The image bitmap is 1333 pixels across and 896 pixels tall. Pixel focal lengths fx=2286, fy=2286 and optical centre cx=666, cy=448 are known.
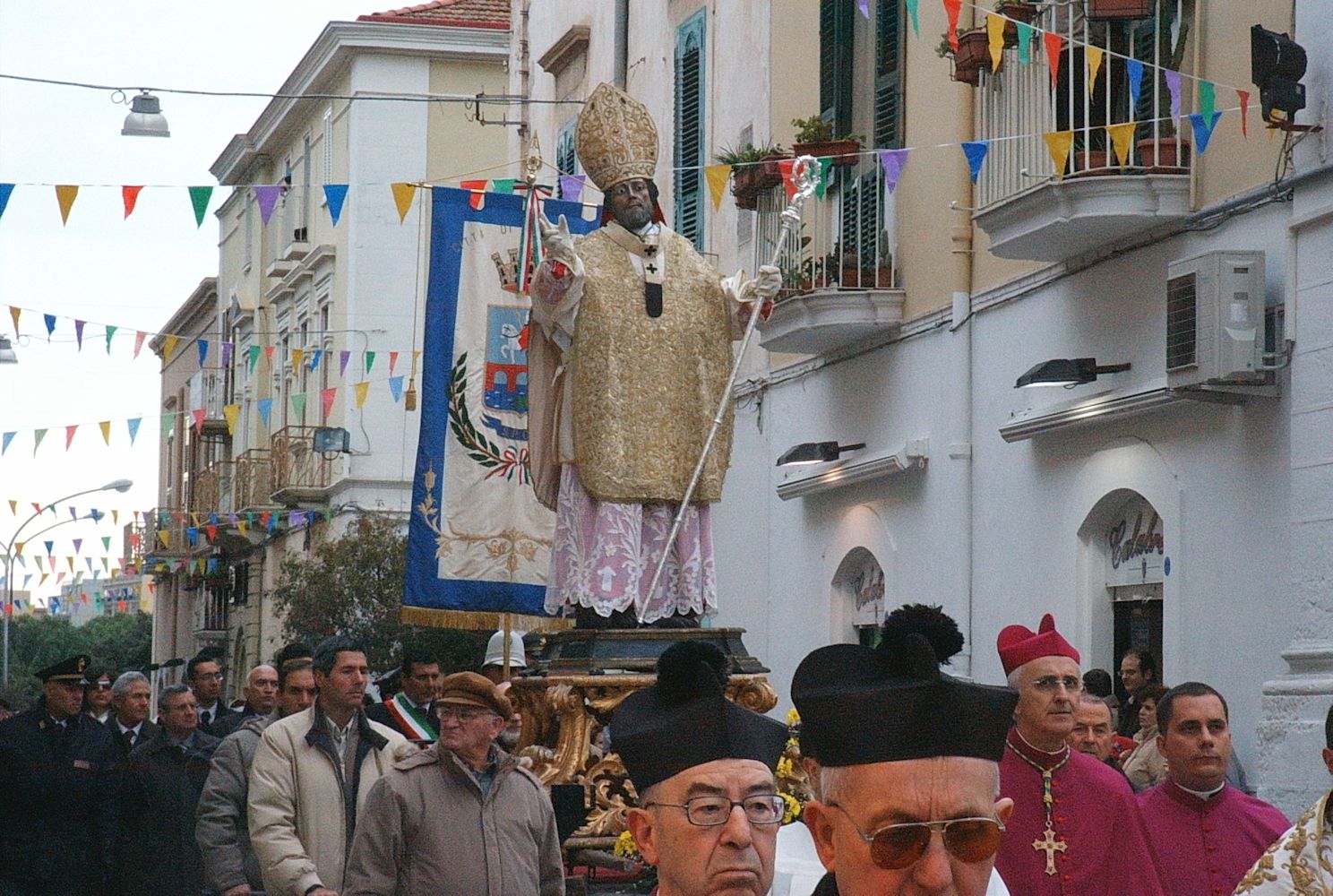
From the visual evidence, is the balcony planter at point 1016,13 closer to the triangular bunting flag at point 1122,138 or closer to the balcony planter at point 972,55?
the balcony planter at point 972,55

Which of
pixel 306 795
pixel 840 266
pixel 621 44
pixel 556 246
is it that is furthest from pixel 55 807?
pixel 621 44

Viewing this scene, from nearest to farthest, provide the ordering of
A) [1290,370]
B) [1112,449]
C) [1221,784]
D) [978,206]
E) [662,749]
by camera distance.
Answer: [662,749]
[1221,784]
[1290,370]
[1112,449]
[978,206]

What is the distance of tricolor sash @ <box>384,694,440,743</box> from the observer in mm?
10258

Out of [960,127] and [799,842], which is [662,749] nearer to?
[799,842]

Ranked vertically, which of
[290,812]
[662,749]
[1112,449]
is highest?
[1112,449]

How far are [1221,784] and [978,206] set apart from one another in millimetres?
7708

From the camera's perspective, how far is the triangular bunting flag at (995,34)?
478 inches

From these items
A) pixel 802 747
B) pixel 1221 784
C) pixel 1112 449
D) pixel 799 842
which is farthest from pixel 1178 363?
pixel 802 747

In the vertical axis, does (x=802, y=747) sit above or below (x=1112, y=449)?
below

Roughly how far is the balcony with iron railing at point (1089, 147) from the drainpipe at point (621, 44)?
8.51 m

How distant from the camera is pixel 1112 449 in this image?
42.6 feet

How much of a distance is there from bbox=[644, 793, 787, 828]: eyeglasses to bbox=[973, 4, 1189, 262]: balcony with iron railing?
8053mm

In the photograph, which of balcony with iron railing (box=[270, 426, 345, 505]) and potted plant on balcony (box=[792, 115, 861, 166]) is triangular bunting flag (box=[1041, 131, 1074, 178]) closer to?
potted plant on balcony (box=[792, 115, 861, 166])

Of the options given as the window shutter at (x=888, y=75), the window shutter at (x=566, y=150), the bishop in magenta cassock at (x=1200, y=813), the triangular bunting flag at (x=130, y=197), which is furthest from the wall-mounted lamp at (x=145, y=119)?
the bishop in magenta cassock at (x=1200, y=813)
